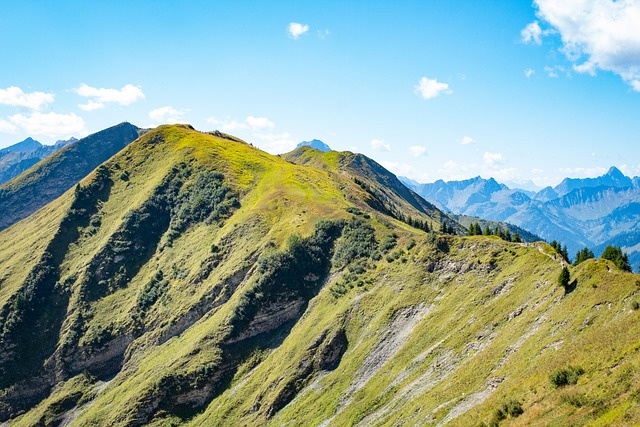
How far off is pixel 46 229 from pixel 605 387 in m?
182

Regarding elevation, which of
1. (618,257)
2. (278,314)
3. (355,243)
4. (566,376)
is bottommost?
(278,314)

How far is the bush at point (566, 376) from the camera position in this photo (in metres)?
33.5

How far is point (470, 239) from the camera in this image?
8375cm

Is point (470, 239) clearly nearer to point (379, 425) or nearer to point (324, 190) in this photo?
point (379, 425)

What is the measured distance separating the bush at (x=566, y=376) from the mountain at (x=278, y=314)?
0.38 ft

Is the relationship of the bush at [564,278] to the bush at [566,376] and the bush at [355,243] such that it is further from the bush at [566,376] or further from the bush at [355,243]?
the bush at [355,243]

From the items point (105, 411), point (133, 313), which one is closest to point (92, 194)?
point (133, 313)

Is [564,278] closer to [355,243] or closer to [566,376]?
[566,376]

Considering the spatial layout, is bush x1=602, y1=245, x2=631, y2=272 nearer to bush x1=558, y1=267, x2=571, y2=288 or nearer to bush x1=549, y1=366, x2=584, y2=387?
bush x1=558, y1=267, x2=571, y2=288

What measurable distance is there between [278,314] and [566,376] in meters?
77.7

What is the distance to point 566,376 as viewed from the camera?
3403 centimetres

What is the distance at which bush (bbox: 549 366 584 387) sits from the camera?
3347 cm

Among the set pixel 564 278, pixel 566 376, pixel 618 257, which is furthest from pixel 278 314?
pixel 566 376

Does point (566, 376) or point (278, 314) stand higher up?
point (566, 376)
